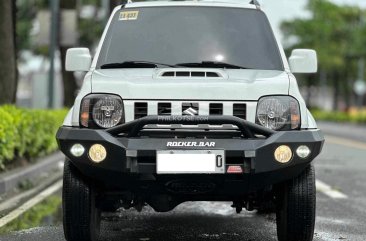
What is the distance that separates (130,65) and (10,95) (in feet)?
23.2

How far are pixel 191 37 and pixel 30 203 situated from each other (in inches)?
127

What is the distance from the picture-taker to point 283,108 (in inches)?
188

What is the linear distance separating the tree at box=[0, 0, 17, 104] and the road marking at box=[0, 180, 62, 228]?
8.96 feet

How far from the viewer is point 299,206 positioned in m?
4.86

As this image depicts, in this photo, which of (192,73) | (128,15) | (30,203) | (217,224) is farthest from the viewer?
(30,203)

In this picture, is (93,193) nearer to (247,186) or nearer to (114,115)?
(114,115)

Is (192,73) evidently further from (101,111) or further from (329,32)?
(329,32)

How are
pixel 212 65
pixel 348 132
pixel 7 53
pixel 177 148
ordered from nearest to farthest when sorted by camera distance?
pixel 177 148, pixel 212 65, pixel 7 53, pixel 348 132

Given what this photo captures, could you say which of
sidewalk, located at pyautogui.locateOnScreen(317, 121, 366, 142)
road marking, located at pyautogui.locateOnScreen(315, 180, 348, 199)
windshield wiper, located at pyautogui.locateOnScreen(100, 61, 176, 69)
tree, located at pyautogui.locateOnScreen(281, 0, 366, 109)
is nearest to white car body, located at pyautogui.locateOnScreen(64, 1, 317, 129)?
windshield wiper, located at pyautogui.locateOnScreen(100, 61, 176, 69)

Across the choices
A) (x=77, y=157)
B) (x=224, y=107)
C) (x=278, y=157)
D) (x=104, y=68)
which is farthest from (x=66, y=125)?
(x=278, y=157)

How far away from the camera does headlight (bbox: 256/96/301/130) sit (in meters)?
4.76

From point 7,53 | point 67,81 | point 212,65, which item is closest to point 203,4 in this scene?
point 212,65

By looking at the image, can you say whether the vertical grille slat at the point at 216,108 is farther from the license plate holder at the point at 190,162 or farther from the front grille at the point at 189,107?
the license plate holder at the point at 190,162

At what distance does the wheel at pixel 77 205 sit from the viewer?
4.80 m
